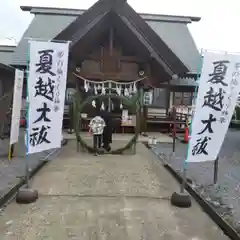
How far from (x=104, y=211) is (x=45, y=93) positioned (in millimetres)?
2249

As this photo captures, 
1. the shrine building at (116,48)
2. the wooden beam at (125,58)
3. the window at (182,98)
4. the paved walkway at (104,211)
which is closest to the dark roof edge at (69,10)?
the window at (182,98)

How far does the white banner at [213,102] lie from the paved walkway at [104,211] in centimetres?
108

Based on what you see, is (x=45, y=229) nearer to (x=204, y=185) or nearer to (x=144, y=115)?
(x=204, y=185)

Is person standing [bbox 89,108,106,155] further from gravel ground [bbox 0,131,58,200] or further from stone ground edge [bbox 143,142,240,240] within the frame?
stone ground edge [bbox 143,142,240,240]

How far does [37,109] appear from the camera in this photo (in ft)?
17.9

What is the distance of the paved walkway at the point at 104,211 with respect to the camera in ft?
13.3

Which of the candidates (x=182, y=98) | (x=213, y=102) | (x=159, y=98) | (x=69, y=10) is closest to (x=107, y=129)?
(x=213, y=102)

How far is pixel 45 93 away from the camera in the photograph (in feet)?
18.0

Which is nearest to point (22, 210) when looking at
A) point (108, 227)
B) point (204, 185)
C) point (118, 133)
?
point (108, 227)

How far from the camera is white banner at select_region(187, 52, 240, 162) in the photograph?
5.12 metres

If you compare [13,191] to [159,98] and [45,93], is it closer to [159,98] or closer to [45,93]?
[45,93]

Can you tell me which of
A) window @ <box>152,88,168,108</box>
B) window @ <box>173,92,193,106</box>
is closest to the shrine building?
window @ <box>152,88,168,108</box>

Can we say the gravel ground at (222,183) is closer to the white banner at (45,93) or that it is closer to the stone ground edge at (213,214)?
the stone ground edge at (213,214)

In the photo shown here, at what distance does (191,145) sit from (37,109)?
8.87 feet
